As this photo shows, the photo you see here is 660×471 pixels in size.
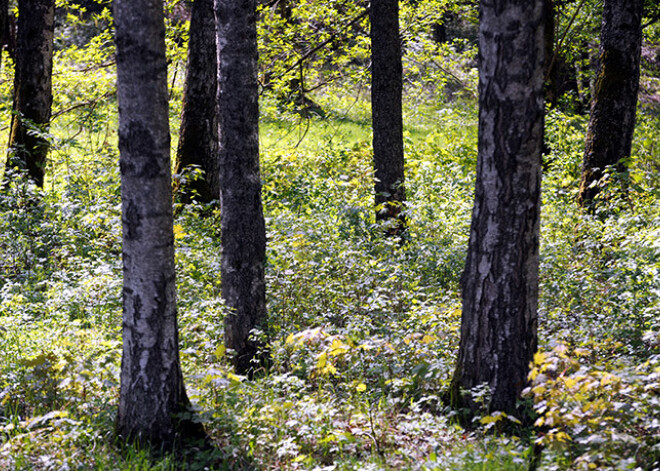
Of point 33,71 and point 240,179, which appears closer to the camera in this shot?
point 240,179

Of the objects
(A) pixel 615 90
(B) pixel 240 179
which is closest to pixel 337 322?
(B) pixel 240 179

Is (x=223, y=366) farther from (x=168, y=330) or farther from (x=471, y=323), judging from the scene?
(x=471, y=323)

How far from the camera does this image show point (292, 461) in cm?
414

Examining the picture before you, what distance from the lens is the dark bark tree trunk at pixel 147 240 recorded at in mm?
3900

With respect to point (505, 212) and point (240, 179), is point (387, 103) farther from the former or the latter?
point (505, 212)

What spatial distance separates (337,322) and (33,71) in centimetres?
753

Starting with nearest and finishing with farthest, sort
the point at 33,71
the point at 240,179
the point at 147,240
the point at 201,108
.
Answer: the point at 147,240 → the point at 240,179 → the point at 201,108 → the point at 33,71

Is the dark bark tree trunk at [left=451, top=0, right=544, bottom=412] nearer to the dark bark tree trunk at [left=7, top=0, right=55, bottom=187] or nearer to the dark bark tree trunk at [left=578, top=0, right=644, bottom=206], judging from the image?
the dark bark tree trunk at [left=578, top=0, right=644, bottom=206]

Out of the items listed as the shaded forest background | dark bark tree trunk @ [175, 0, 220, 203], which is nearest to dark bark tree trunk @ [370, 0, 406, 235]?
the shaded forest background

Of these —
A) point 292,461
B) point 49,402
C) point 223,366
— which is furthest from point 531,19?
point 49,402

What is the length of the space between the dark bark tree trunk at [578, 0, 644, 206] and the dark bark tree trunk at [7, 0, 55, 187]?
9.12 m

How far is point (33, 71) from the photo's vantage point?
10.6 metres

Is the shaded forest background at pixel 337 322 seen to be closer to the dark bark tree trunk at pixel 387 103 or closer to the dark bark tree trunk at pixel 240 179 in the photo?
the dark bark tree trunk at pixel 240 179

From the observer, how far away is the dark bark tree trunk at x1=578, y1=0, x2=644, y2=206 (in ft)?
31.1
